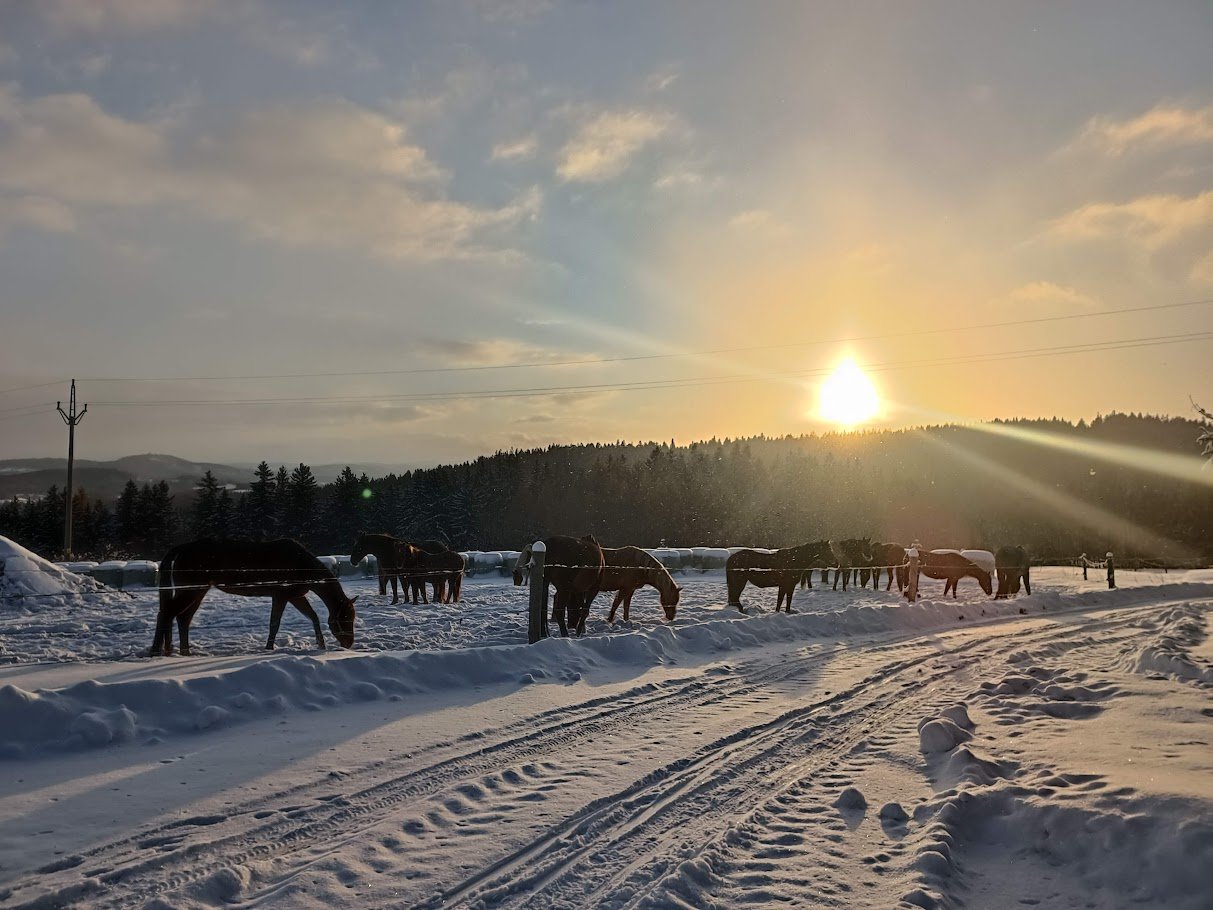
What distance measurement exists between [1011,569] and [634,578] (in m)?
16.8

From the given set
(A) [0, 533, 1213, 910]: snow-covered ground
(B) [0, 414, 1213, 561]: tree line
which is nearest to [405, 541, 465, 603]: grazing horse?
(A) [0, 533, 1213, 910]: snow-covered ground

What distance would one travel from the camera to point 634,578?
16250mm

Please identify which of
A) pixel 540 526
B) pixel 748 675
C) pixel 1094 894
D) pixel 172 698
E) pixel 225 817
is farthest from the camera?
pixel 540 526

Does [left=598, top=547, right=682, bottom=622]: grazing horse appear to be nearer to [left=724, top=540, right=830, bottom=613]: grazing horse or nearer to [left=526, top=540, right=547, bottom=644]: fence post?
[left=724, top=540, right=830, bottom=613]: grazing horse

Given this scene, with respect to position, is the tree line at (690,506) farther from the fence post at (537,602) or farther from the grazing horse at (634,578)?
the fence post at (537,602)

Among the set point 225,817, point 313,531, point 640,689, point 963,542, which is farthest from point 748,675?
point 963,542

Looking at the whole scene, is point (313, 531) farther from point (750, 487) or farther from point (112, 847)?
point (112, 847)

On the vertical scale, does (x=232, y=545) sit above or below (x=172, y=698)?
above

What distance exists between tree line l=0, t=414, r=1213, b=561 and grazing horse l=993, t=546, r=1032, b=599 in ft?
153

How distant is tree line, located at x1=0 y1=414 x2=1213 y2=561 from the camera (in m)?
68.6

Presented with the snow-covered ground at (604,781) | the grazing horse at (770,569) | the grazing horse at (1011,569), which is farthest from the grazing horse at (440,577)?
the grazing horse at (1011,569)

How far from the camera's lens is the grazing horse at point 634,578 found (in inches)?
629

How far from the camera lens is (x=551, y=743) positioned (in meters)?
6.03

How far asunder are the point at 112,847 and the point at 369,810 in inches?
50.1
